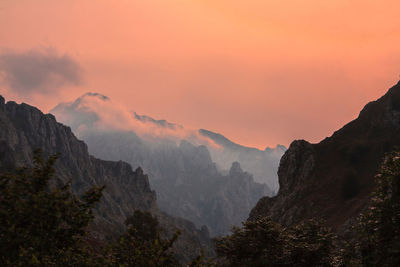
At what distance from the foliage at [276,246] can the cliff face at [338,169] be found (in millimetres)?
36748

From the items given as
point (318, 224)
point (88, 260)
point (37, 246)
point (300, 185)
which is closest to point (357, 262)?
point (318, 224)

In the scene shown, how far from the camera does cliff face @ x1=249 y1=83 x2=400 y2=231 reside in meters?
91.1

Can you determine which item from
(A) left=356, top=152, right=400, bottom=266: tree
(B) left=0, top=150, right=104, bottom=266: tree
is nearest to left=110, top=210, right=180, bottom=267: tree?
(B) left=0, top=150, right=104, bottom=266: tree

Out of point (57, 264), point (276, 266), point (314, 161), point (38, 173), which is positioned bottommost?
point (276, 266)

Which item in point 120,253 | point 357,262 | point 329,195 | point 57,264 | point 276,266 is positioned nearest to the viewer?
point 57,264

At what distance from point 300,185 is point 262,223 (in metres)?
65.0

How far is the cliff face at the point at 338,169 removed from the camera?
9106cm

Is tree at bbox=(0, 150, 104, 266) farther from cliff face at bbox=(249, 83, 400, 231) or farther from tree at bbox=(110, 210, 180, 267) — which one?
cliff face at bbox=(249, 83, 400, 231)

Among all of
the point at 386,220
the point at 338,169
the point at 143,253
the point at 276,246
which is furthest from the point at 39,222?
the point at 338,169

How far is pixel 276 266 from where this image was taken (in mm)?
42375

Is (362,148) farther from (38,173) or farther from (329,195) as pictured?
(38,173)

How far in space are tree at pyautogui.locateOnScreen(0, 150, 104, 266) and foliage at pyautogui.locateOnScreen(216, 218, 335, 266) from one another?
25433 mm

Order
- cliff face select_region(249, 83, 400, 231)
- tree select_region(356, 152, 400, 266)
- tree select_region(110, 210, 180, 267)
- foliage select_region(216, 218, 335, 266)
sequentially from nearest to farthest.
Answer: tree select_region(110, 210, 180, 267), tree select_region(356, 152, 400, 266), foliage select_region(216, 218, 335, 266), cliff face select_region(249, 83, 400, 231)

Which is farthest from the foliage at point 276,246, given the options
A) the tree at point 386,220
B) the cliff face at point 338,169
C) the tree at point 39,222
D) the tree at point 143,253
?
the cliff face at point 338,169
